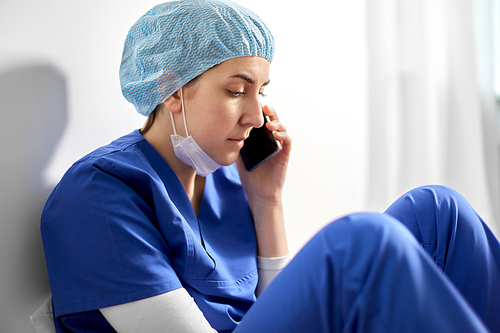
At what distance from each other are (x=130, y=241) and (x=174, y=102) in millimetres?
336

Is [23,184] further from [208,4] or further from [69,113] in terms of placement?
[208,4]

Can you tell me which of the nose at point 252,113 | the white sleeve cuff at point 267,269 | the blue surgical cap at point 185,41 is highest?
the blue surgical cap at point 185,41

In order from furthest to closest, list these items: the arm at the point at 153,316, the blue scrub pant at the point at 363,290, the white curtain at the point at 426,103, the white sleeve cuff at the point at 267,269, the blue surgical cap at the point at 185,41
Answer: the white curtain at the point at 426,103
the white sleeve cuff at the point at 267,269
the blue surgical cap at the point at 185,41
the arm at the point at 153,316
the blue scrub pant at the point at 363,290

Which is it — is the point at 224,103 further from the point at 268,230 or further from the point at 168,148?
the point at 268,230

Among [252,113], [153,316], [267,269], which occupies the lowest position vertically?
[267,269]

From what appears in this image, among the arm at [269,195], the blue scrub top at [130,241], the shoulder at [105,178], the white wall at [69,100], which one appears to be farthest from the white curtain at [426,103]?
the shoulder at [105,178]

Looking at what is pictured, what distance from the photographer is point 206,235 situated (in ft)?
3.25

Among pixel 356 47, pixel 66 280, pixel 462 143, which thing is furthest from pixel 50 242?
pixel 462 143

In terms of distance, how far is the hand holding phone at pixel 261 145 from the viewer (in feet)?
3.77

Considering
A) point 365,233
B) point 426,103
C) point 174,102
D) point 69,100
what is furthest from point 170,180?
point 426,103

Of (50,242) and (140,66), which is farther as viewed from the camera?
(140,66)

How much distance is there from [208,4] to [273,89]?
0.72 m

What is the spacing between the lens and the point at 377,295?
0.55 meters

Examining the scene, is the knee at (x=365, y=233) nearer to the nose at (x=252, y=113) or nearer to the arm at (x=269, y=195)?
the nose at (x=252, y=113)
